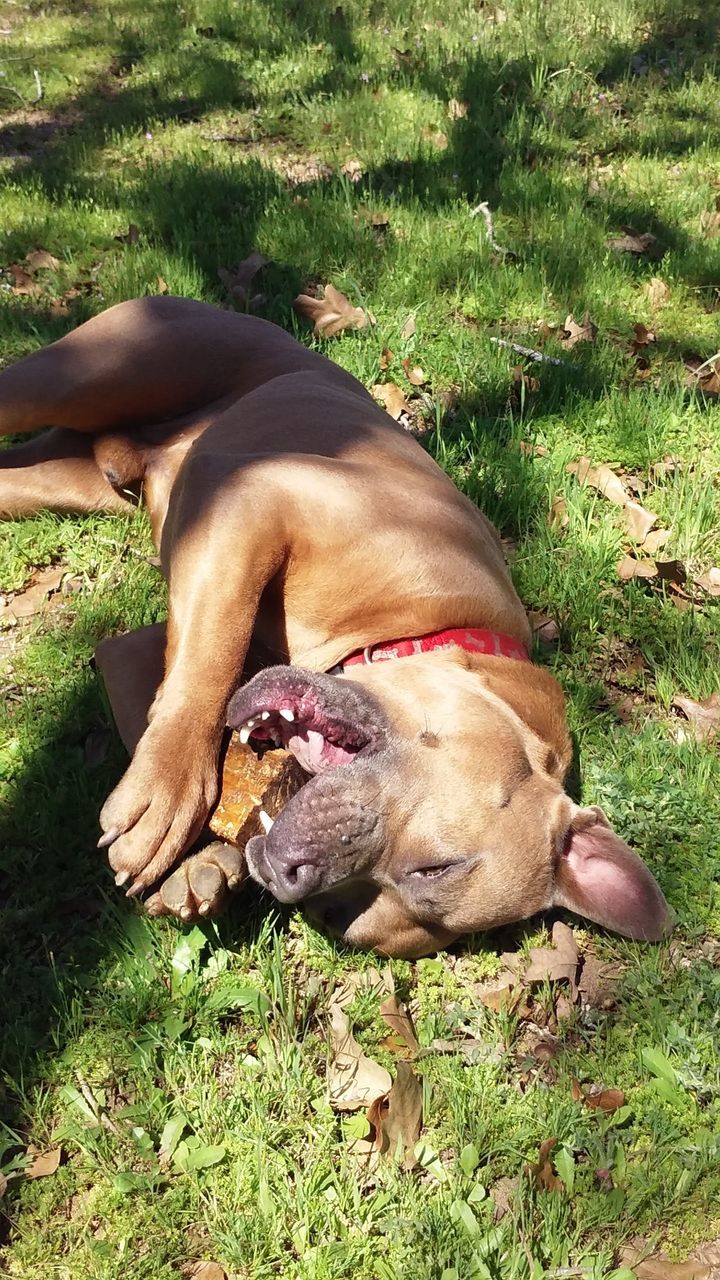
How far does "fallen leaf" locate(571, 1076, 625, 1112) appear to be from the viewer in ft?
9.14

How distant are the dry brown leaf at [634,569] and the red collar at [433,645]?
3.85 feet

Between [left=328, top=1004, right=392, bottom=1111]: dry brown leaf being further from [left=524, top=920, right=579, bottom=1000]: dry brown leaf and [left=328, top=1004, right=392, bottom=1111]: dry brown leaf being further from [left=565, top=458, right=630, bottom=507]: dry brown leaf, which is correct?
[left=565, top=458, right=630, bottom=507]: dry brown leaf

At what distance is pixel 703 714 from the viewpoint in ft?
A: 12.4

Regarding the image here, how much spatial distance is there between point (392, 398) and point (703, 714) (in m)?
2.13

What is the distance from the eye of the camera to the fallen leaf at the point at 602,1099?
2785 millimetres

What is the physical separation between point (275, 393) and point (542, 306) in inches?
81.8

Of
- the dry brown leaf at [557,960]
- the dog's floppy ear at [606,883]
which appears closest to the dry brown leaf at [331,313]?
the dog's floppy ear at [606,883]

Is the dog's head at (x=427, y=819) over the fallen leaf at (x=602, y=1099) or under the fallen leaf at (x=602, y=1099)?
over

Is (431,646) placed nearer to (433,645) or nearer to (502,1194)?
(433,645)

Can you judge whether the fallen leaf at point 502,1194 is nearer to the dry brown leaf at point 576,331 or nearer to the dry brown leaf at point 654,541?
the dry brown leaf at point 654,541

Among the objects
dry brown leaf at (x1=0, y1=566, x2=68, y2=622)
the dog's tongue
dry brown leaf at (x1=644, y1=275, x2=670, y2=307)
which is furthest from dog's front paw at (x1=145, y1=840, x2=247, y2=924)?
dry brown leaf at (x1=644, y1=275, x2=670, y2=307)

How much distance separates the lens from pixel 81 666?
3789mm

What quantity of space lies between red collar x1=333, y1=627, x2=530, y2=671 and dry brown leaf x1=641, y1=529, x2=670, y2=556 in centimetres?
137

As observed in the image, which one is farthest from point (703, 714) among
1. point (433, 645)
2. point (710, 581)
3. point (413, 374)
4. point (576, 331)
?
point (576, 331)
